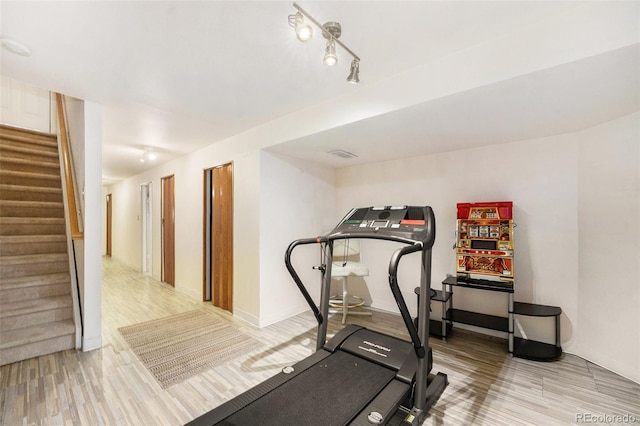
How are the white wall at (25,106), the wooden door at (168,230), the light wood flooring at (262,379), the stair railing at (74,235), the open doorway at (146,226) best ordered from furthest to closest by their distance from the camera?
the open doorway at (146,226) → the wooden door at (168,230) → the white wall at (25,106) → the stair railing at (74,235) → the light wood flooring at (262,379)

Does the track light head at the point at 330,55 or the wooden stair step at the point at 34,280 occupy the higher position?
the track light head at the point at 330,55

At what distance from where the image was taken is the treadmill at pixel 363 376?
1593 mm

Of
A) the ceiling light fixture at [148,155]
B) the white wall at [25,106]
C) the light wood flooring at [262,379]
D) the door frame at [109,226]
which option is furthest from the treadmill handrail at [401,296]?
the door frame at [109,226]

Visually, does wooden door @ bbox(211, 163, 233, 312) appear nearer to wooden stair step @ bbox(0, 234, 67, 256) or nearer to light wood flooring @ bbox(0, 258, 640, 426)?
light wood flooring @ bbox(0, 258, 640, 426)

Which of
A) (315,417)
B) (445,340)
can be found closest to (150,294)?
(315,417)

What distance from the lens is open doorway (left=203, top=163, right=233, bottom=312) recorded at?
404 centimetres

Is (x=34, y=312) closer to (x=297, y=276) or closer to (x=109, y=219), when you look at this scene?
(x=297, y=276)

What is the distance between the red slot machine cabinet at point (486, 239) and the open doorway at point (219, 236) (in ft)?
9.98

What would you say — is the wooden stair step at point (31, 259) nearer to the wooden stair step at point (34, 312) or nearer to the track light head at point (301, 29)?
the wooden stair step at point (34, 312)

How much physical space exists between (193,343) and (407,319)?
97.3 inches

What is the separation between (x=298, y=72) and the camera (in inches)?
87.6

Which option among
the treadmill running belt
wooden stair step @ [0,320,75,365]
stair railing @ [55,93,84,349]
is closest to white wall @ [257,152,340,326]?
the treadmill running belt

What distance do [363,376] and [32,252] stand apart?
13.4 ft

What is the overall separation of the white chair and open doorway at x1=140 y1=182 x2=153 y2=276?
15.0 feet
